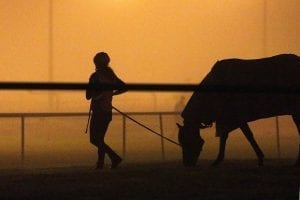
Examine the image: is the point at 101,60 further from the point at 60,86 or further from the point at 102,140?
the point at 60,86

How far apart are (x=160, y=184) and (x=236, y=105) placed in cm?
319

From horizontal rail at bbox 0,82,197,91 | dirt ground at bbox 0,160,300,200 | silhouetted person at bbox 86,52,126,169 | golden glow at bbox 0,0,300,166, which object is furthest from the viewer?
golden glow at bbox 0,0,300,166

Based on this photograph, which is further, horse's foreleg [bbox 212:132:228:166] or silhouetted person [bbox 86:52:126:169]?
horse's foreleg [bbox 212:132:228:166]

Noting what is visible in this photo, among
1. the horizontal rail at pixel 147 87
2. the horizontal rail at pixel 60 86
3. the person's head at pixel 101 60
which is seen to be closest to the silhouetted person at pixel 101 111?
the person's head at pixel 101 60

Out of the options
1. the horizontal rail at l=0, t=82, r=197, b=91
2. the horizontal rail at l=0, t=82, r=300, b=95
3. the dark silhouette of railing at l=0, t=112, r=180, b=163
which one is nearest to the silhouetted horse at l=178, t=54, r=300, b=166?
the dark silhouette of railing at l=0, t=112, r=180, b=163

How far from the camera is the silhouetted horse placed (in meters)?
9.05

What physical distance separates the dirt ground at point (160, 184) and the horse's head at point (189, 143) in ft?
3.40

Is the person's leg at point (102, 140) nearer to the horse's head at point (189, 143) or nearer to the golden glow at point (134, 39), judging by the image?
the golden glow at point (134, 39)

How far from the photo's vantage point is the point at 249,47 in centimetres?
1005

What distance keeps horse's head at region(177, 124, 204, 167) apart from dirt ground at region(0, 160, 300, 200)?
1.04 meters

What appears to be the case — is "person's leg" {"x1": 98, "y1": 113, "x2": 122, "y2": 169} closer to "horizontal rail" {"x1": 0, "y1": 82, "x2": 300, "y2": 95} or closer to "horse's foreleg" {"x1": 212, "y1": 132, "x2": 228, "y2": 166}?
"horse's foreleg" {"x1": 212, "y1": 132, "x2": 228, "y2": 166}

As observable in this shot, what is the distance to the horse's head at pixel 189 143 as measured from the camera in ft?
31.6

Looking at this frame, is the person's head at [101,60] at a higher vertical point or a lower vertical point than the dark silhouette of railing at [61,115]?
higher

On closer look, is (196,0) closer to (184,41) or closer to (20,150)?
(184,41)
